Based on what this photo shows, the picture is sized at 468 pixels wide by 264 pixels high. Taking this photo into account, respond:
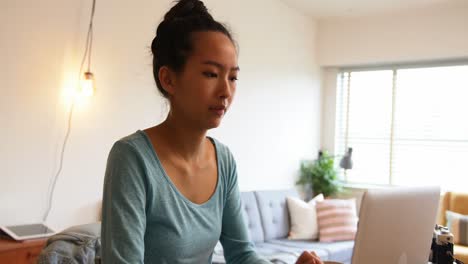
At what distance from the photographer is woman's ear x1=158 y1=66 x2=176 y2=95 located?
104cm

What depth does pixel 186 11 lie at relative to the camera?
1074mm

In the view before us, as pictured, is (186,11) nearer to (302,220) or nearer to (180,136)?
(180,136)

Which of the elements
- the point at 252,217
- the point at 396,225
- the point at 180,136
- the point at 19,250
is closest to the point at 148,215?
the point at 180,136

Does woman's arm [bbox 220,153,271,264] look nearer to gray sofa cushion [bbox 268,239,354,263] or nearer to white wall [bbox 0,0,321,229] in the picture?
white wall [bbox 0,0,321,229]

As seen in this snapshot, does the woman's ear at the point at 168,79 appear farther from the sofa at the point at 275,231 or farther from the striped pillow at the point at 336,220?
the striped pillow at the point at 336,220

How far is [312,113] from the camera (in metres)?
5.57

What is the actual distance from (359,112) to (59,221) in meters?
3.84

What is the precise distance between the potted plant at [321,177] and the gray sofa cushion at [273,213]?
0.83 m

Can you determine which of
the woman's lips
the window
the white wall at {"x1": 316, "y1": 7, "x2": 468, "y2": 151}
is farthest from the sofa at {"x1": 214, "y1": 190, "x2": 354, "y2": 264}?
the woman's lips

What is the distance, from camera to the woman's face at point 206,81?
994 mm

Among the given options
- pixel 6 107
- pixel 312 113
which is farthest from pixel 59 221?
pixel 312 113

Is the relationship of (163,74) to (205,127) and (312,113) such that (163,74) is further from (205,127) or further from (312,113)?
(312,113)

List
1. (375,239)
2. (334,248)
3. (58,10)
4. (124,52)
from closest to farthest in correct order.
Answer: (375,239) → (58,10) → (124,52) → (334,248)

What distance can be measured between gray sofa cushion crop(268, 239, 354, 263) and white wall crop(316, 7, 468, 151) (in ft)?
5.84
